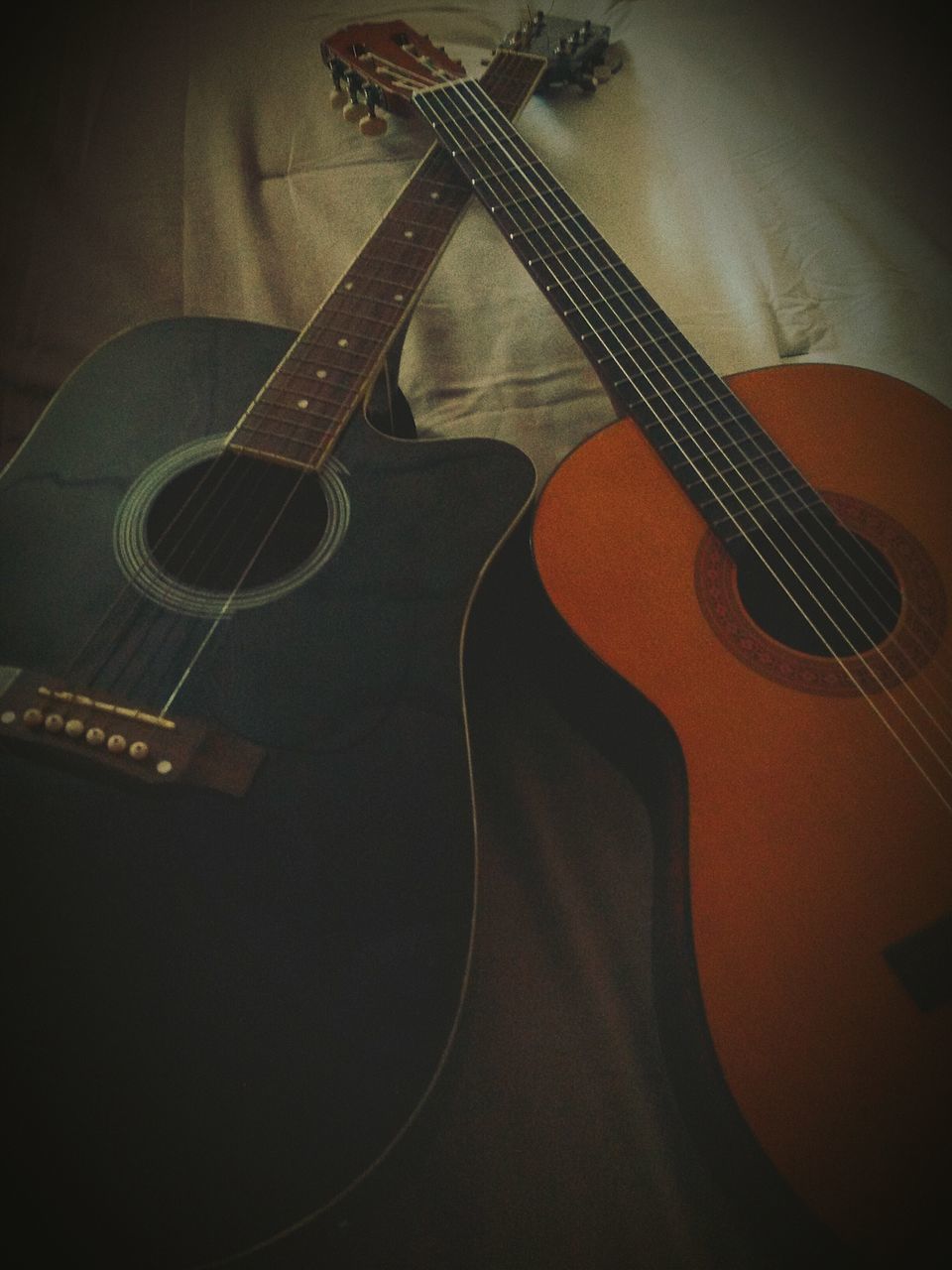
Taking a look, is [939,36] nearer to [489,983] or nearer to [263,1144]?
[489,983]

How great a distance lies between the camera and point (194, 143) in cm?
117

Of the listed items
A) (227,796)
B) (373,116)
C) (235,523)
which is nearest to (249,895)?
(227,796)

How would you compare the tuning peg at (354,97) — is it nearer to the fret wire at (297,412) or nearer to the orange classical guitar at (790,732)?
the orange classical guitar at (790,732)

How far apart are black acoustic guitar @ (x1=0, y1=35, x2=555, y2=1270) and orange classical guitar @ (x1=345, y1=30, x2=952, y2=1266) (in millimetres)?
141

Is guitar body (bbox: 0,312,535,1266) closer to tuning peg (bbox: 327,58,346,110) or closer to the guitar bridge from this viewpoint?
the guitar bridge

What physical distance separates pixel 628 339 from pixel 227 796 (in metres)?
0.59

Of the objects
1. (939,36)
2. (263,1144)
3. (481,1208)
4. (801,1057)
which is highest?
(939,36)

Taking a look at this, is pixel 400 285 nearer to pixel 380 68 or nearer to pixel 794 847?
pixel 380 68

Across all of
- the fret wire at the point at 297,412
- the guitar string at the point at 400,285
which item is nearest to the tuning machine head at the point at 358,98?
the guitar string at the point at 400,285

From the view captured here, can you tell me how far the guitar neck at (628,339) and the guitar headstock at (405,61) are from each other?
0.08m

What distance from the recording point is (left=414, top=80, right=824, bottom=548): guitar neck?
0.66m

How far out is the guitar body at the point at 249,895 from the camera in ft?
1.35

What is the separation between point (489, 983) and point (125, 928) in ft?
1.01

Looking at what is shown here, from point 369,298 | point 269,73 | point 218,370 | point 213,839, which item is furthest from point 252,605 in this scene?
point 269,73
